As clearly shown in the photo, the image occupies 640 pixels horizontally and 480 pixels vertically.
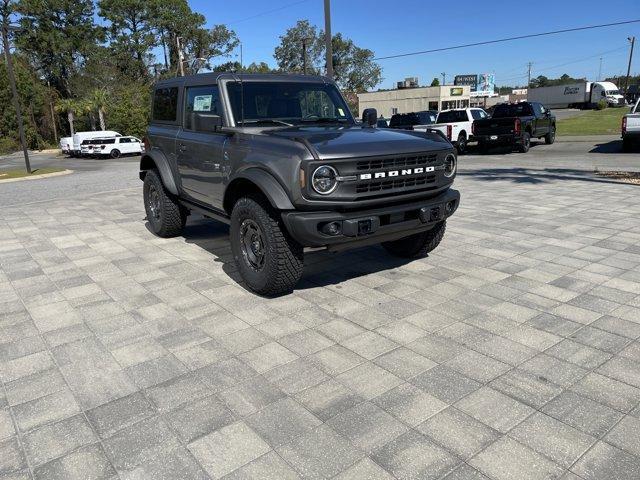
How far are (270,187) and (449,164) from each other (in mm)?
1893

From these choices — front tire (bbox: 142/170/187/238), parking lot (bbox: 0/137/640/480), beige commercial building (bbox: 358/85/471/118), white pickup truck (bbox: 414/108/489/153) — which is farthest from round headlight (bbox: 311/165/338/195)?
beige commercial building (bbox: 358/85/471/118)

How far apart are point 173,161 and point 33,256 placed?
88.5 inches

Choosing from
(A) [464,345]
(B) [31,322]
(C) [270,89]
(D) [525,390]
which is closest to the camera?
(D) [525,390]

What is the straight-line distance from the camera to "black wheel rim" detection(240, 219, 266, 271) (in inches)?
185

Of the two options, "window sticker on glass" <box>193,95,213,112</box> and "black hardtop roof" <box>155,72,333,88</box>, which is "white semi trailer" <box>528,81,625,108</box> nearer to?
"black hardtop roof" <box>155,72,333,88</box>

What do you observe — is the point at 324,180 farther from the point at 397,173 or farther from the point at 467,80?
the point at 467,80

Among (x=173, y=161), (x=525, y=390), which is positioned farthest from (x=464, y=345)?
(x=173, y=161)

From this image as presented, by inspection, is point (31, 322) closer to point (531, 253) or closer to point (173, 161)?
point (173, 161)

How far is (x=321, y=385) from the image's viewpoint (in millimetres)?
3227

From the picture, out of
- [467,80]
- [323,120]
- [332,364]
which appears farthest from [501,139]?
[467,80]

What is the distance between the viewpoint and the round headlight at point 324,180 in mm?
4055

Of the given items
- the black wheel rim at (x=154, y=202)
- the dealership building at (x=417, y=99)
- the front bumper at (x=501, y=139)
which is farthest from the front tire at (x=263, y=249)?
the dealership building at (x=417, y=99)

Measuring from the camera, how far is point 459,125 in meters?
20.8

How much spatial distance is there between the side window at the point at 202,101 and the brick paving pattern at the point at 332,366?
1.76 meters
